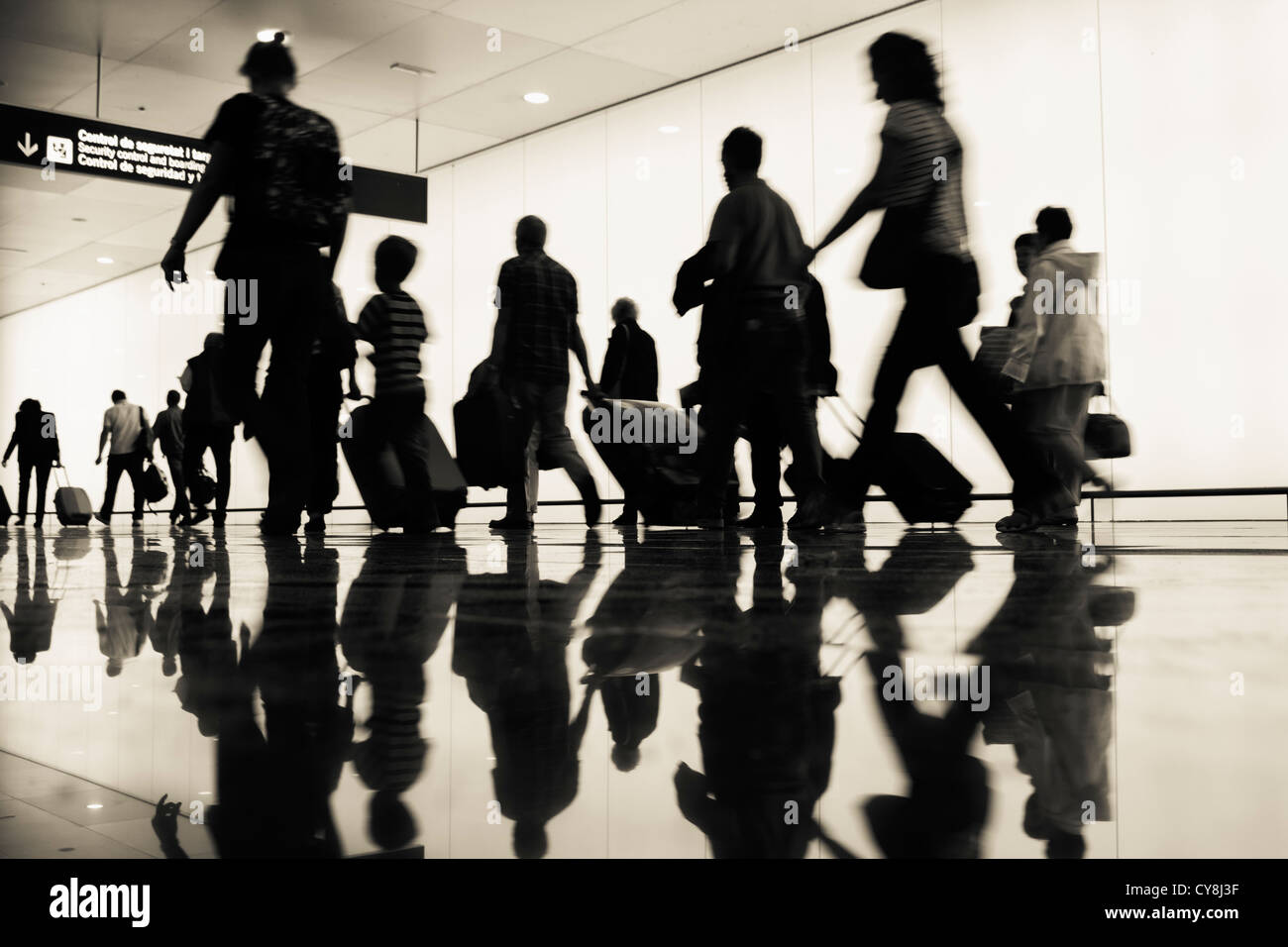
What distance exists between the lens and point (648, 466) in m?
6.94

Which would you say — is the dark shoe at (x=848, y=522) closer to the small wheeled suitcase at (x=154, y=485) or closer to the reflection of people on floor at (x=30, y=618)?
the reflection of people on floor at (x=30, y=618)

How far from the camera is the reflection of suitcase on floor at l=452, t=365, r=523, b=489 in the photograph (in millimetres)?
6094

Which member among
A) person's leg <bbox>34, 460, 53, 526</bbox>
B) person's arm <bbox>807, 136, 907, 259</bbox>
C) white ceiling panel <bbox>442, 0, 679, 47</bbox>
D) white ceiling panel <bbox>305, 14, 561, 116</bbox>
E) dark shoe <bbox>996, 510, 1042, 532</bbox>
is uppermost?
white ceiling panel <bbox>305, 14, 561, 116</bbox>

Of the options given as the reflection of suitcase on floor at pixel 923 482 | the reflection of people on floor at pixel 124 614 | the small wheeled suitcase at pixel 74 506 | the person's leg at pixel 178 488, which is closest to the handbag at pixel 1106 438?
the reflection of suitcase on floor at pixel 923 482

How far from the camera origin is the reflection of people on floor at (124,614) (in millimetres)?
1222

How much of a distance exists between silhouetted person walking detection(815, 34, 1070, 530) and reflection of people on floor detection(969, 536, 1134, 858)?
2.28m

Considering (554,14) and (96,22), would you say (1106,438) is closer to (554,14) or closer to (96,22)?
(554,14)

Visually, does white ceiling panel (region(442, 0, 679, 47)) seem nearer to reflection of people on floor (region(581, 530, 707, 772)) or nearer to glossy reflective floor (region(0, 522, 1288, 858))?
reflection of people on floor (region(581, 530, 707, 772))

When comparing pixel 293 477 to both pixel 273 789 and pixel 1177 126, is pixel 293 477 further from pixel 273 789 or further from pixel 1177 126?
pixel 1177 126

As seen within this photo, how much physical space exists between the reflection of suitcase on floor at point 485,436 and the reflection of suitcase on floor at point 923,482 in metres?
1.71

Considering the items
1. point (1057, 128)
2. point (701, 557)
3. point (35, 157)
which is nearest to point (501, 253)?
point (35, 157)

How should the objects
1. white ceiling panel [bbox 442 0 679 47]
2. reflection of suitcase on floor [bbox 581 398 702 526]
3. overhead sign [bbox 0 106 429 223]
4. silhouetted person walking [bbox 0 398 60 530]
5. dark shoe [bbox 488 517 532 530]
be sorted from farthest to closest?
silhouetted person walking [bbox 0 398 60 530]
white ceiling panel [bbox 442 0 679 47]
overhead sign [bbox 0 106 429 223]
reflection of suitcase on floor [bbox 581 398 702 526]
dark shoe [bbox 488 517 532 530]

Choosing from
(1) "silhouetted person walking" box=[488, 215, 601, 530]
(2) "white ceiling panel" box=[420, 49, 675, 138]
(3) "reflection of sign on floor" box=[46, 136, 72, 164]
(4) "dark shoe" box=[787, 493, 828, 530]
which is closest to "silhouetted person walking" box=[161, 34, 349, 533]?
(1) "silhouetted person walking" box=[488, 215, 601, 530]

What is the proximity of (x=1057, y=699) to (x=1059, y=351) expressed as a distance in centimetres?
476
